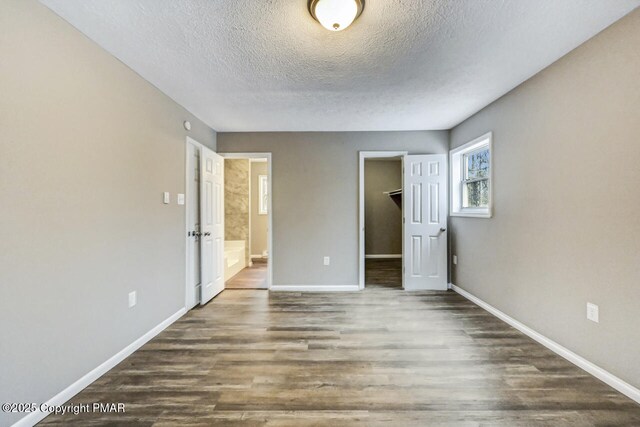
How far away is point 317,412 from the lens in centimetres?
154

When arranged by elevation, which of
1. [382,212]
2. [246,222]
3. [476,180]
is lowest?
[246,222]

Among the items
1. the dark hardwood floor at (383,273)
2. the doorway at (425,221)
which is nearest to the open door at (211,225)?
the doorway at (425,221)

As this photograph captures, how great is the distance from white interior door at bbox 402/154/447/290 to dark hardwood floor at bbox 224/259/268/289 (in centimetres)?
232

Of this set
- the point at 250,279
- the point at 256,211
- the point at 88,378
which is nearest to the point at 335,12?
the point at 88,378

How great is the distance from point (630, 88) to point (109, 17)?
3.23m

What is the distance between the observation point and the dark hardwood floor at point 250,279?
414 cm

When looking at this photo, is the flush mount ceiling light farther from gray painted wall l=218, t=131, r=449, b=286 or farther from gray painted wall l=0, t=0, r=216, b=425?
gray painted wall l=218, t=131, r=449, b=286

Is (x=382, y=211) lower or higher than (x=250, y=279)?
higher

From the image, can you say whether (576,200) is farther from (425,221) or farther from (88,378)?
(88,378)

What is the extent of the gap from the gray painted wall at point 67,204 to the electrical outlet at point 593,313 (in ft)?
11.5

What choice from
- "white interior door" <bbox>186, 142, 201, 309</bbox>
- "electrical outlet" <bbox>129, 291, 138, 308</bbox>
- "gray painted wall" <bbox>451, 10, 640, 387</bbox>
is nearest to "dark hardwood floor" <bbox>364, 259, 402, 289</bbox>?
"gray painted wall" <bbox>451, 10, 640, 387</bbox>

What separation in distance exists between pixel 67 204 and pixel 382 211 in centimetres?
588

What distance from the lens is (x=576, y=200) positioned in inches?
77.5

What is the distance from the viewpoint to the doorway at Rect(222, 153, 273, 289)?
432 cm
